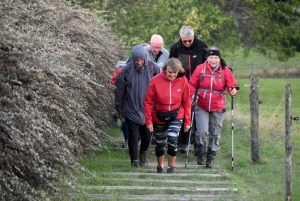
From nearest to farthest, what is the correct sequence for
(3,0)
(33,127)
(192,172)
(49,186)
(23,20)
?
(33,127) < (49,186) < (3,0) < (23,20) < (192,172)

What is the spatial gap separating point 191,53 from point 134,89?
1658mm

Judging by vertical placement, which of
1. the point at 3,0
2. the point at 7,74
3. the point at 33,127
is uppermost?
the point at 3,0

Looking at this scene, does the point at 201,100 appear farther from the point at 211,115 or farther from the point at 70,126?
the point at 70,126

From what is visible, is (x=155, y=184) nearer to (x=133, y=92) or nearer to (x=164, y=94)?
(x=164, y=94)

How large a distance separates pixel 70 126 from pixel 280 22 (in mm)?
27722

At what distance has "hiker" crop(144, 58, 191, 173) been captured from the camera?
10.6 metres

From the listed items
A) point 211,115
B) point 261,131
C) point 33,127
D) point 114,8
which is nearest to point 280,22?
point 114,8

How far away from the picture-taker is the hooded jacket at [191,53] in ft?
41.1

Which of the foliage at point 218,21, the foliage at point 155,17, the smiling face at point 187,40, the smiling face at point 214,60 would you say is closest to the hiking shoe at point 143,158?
the smiling face at point 214,60

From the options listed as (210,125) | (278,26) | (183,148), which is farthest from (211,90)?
(278,26)

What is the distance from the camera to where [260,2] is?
111ft

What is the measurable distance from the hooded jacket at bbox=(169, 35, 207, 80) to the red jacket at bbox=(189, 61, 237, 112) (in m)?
1.06

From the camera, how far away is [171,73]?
34.4ft

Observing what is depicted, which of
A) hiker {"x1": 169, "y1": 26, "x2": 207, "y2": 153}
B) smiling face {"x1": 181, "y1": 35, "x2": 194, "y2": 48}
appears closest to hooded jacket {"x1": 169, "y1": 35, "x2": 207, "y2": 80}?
hiker {"x1": 169, "y1": 26, "x2": 207, "y2": 153}
